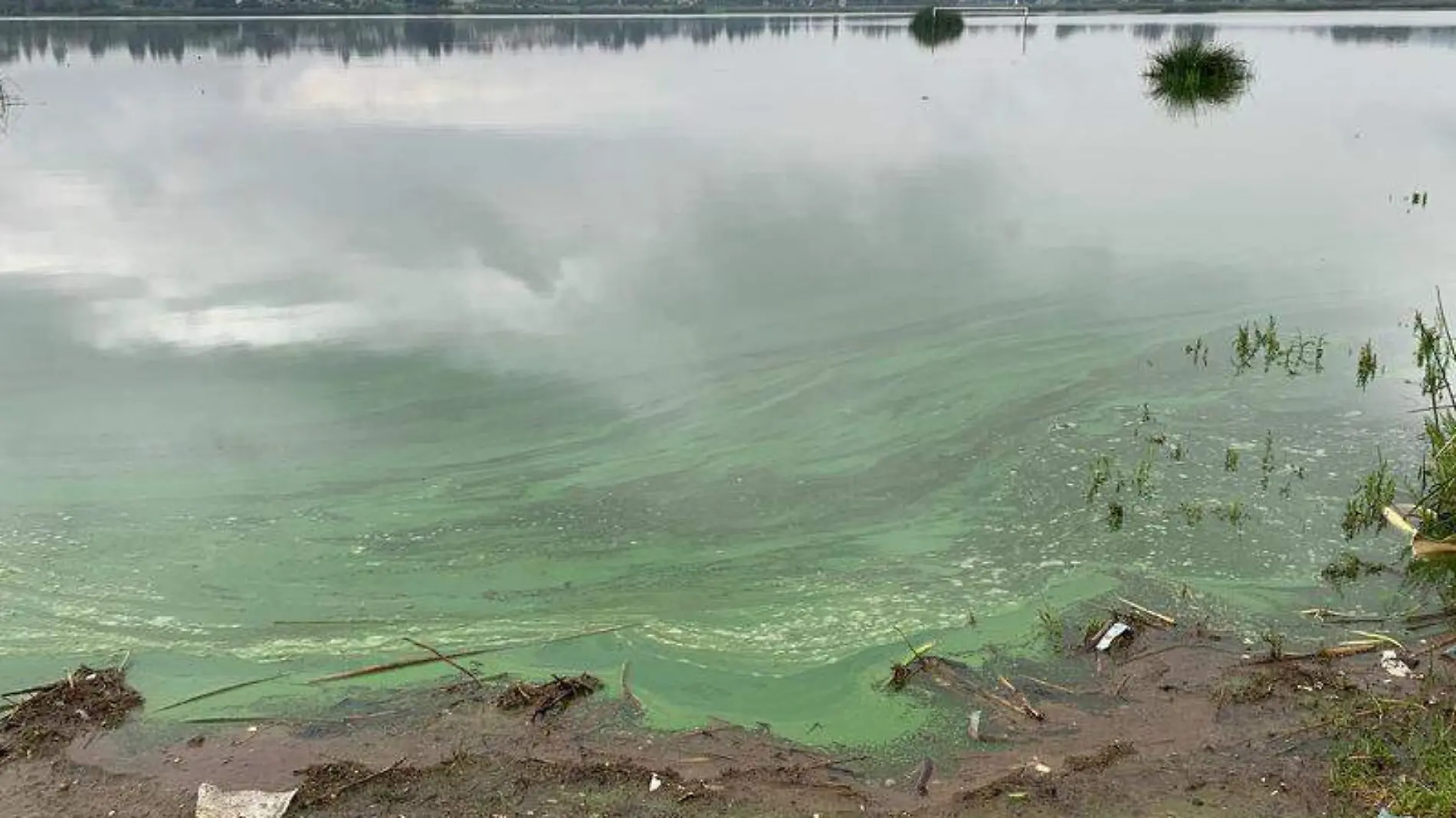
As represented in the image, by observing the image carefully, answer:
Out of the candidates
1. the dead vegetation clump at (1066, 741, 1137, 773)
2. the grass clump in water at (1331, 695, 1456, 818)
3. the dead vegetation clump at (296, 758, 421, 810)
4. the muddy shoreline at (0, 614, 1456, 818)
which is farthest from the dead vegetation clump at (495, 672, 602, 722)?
the grass clump in water at (1331, 695, 1456, 818)

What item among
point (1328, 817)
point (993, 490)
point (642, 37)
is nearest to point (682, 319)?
point (993, 490)

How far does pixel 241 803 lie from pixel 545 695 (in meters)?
0.72

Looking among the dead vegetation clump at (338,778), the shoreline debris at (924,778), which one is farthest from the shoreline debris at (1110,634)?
the dead vegetation clump at (338,778)

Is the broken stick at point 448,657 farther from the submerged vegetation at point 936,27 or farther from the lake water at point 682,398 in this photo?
the submerged vegetation at point 936,27

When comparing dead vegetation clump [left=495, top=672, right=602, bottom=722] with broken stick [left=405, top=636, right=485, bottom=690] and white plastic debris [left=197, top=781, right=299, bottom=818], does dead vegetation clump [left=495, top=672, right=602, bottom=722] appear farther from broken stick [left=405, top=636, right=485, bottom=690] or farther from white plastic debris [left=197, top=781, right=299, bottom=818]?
white plastic debris [left=197, top=781, right=299, bottom=818]

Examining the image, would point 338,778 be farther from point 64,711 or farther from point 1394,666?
point 1394,666

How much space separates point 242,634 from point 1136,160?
9748 millimetres

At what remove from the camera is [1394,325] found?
218 inches

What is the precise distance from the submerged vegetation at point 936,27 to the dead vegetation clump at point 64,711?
35790 mm

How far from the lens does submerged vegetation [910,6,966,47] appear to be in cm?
3662

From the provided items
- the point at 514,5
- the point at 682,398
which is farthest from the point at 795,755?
the point at 514,5

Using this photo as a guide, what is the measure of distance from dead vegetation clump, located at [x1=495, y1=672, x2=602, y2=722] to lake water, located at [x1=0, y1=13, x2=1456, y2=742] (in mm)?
113

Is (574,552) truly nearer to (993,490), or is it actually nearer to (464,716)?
(464,716)

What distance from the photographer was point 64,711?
2580 millimetres
